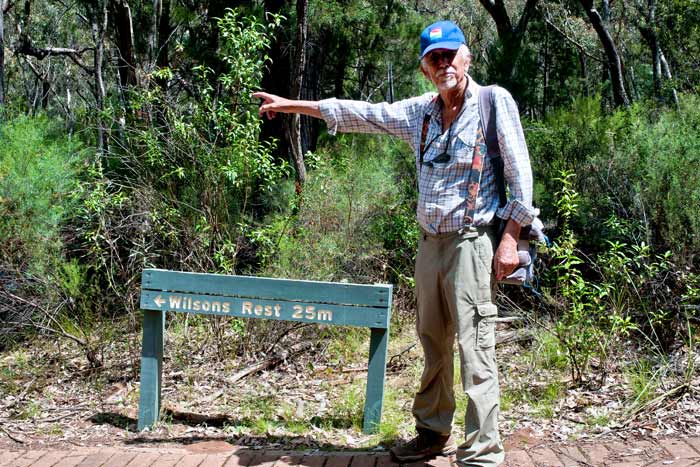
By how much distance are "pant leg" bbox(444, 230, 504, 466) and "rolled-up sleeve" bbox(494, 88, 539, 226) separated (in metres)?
0.20

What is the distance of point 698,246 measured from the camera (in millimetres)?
5316

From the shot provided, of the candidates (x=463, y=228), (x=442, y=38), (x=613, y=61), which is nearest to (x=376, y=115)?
(x=442, y=38)

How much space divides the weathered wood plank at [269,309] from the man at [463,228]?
2.20 ft

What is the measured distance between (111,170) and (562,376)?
4.13m

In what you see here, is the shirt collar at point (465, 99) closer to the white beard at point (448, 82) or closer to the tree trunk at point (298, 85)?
the white beard at point (448, 82)

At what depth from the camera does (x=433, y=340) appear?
3582mm

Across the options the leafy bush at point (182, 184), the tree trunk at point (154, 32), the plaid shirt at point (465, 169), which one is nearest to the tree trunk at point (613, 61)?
the leafy bush at point (182, 184)

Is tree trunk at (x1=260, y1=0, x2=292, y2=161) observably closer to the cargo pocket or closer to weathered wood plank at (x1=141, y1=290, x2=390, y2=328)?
weathered wood plank at (x1=141, y1=290, x2=390, y2=328)

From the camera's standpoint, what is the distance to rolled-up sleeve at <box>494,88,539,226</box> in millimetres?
3229

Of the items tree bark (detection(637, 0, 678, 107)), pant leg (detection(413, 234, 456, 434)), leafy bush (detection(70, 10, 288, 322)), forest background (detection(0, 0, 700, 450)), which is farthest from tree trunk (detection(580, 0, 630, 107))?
pant leg (detection(413, 234, 456, 434))

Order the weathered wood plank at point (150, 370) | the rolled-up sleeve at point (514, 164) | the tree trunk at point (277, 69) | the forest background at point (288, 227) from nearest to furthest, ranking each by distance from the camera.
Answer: the rolled-up sleeve at point (514, 164), the weathered wood plank at point (150, 370), the forest background at point (288, 227), the tree trunk at point (277, 69)

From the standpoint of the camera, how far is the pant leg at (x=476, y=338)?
128 inches

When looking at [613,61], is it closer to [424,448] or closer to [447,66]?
[447,66]

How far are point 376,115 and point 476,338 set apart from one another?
120 centimetres
